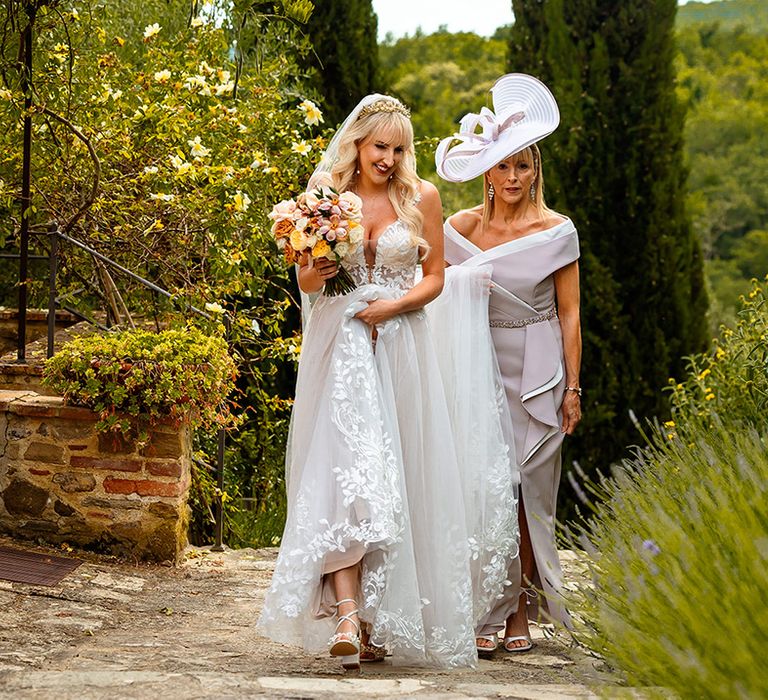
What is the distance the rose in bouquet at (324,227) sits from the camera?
4.27m

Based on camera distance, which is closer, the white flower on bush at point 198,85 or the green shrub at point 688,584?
the green shrub at point 688,584

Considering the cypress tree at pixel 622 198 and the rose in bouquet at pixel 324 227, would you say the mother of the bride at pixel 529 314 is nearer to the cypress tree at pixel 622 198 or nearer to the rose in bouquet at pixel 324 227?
the rose in bouquet at pixel 324 227

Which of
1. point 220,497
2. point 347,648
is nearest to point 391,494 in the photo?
point 347,648

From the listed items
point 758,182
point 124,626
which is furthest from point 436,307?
point 758,182

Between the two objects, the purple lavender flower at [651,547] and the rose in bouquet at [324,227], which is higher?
the rose in bouquet at [324,227]

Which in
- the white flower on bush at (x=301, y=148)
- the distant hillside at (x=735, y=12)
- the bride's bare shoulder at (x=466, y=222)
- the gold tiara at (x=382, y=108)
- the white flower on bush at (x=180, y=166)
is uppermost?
the distant hillside at (x=735, y=12)

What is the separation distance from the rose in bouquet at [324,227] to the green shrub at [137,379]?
1.76m

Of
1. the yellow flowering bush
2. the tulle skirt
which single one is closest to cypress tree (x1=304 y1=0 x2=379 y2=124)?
the yellow flowering bush

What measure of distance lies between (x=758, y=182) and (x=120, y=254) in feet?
107

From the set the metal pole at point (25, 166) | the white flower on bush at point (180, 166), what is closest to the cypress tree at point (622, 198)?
the white flower on bush at point (180, 166)

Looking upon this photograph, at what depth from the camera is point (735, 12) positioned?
49719mm

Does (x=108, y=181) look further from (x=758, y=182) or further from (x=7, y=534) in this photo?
(x=758, y=182)

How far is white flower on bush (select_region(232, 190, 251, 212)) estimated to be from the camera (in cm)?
705

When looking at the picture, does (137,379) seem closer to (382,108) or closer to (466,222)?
(466,222)
